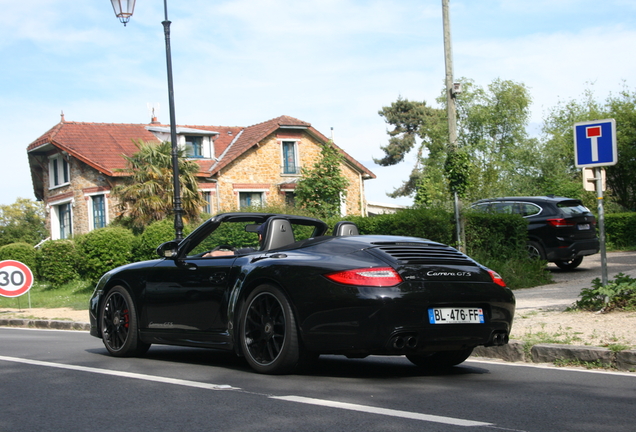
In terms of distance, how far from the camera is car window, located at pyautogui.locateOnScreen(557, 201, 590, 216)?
58.8 ft

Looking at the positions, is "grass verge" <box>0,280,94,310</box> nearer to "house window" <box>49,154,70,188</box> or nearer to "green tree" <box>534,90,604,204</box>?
"house window" <box>49,154,70,188</box>

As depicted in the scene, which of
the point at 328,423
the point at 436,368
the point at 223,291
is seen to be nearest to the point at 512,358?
the point at 436,368

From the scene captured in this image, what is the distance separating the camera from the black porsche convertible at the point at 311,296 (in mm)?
5883

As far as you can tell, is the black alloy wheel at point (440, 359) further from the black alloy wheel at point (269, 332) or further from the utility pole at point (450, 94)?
the utility pole at point (450, 94)

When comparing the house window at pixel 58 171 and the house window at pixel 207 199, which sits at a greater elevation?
the house window at pixel 58 171

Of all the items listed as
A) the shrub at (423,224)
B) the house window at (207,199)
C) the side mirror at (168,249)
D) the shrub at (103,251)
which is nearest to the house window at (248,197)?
the house window at (207,199)

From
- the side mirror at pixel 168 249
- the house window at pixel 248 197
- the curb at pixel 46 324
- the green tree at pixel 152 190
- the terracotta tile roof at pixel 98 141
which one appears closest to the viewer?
the side mirror at pixel 168 249

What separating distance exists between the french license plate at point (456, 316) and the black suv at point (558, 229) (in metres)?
11.9

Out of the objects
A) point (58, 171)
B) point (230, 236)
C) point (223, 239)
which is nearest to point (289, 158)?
point (58, 171)

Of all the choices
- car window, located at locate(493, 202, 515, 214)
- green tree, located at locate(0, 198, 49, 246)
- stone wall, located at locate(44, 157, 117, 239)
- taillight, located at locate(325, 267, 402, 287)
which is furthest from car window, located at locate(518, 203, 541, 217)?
green tree, located at locate(0, 198, 49, 246)

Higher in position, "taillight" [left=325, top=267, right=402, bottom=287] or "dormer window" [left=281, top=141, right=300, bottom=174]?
"dormer window" [left=281, top=141, right=300, bottom=174]

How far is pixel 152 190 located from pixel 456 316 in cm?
2694

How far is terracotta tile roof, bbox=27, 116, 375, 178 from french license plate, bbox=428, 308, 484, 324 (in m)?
30.5

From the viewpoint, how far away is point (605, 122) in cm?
985
